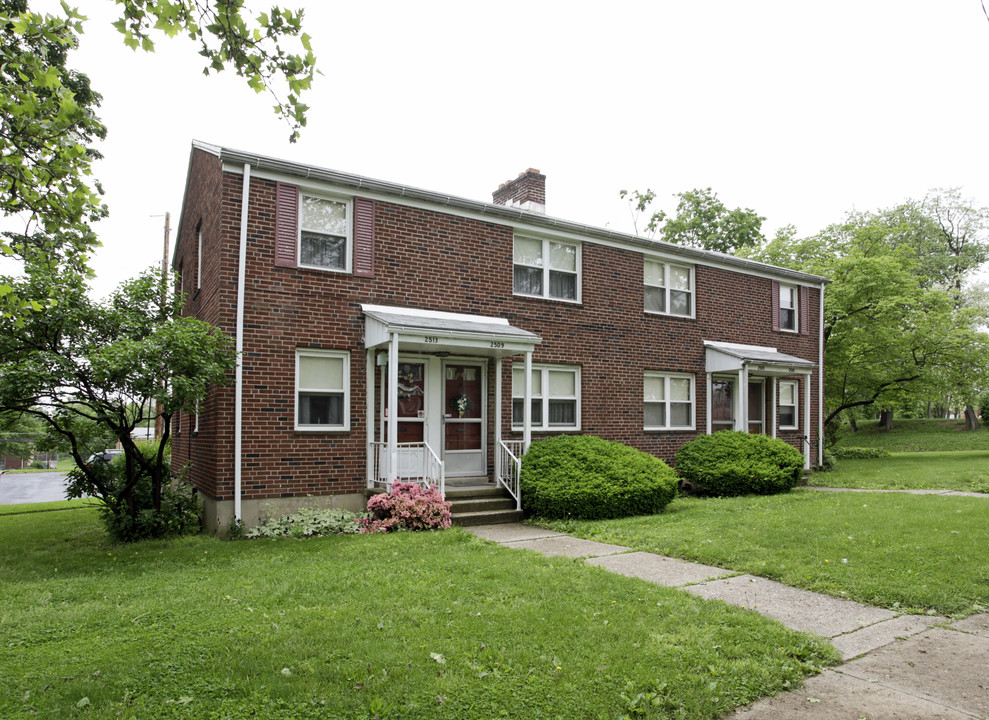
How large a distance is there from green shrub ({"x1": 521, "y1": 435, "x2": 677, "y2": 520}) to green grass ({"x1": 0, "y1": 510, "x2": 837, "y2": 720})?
3.41 m

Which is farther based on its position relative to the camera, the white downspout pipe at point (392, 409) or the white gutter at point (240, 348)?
the white downspout pipe at point (392, 409)

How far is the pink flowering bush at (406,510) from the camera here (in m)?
9.73

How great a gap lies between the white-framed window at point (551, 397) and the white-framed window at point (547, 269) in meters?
1.55

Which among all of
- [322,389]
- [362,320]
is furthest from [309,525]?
[362,320]

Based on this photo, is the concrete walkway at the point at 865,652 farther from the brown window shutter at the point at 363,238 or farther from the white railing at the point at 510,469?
the brown window shutter at the point at 363,238

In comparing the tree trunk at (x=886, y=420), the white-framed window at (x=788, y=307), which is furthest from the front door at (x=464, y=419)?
the tree trunk at (x=886, y=420)

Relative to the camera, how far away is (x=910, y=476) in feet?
55.0

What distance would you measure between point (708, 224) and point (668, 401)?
2473cm

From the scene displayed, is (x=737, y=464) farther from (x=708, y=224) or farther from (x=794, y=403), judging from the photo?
(x=708, y=224)

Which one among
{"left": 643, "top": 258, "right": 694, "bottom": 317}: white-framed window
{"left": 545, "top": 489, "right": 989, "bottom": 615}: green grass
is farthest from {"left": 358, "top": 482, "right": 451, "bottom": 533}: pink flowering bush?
{"left": 643, "top": 258, "right": 694, "bottom": 317}: white-framed window

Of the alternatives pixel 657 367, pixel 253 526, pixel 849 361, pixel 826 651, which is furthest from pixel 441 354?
pixel 849 361

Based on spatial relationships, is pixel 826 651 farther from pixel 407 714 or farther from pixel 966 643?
pixel 407 714

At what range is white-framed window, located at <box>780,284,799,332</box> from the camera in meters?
18.5

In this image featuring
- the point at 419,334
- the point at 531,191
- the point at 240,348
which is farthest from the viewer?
the point at 531,191
